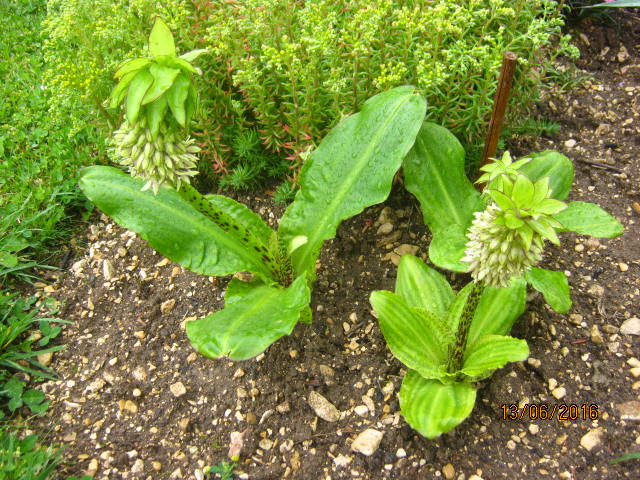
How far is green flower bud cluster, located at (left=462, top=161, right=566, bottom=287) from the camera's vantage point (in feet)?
5.37

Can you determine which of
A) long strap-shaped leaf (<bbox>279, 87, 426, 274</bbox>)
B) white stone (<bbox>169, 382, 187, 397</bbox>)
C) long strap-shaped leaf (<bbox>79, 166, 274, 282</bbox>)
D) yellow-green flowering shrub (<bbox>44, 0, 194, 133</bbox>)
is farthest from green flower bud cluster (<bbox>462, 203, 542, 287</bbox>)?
yellow-green flowering shrub (<bbox>44, 0, 194, 133</bbox>)

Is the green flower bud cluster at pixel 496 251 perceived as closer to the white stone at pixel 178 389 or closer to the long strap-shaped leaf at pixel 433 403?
the long strap-shaped leaf at pixel 433 403

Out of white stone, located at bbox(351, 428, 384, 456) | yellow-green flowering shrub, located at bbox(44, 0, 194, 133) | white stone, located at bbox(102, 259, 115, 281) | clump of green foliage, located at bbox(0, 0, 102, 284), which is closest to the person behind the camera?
white stone, located at bbox(351, 428, 384, 456)

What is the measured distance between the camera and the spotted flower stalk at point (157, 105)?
173cm

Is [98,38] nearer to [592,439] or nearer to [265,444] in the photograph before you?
[265,444]

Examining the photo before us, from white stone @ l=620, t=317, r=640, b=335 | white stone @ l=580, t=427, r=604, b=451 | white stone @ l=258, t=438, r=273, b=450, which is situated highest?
white stone @ l=620, t=317, r=640, b=335

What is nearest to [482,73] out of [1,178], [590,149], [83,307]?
[590,149]

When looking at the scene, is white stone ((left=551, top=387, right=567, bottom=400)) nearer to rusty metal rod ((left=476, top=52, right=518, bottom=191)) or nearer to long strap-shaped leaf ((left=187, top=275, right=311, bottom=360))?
rusty metal rod ((left=476, top=52, right=518, bottom=191))

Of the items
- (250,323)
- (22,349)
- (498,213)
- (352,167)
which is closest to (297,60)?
(352,167)

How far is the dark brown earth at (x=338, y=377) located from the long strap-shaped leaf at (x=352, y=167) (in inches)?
17.0

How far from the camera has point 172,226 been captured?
254 centimetres

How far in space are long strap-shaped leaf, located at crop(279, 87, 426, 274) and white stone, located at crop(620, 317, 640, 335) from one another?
1319mm

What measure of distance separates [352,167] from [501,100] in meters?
0.74

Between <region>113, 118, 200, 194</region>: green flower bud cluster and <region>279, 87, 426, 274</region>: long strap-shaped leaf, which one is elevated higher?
<region>113, 118, 200, 194</region>: green flower bud cluster
